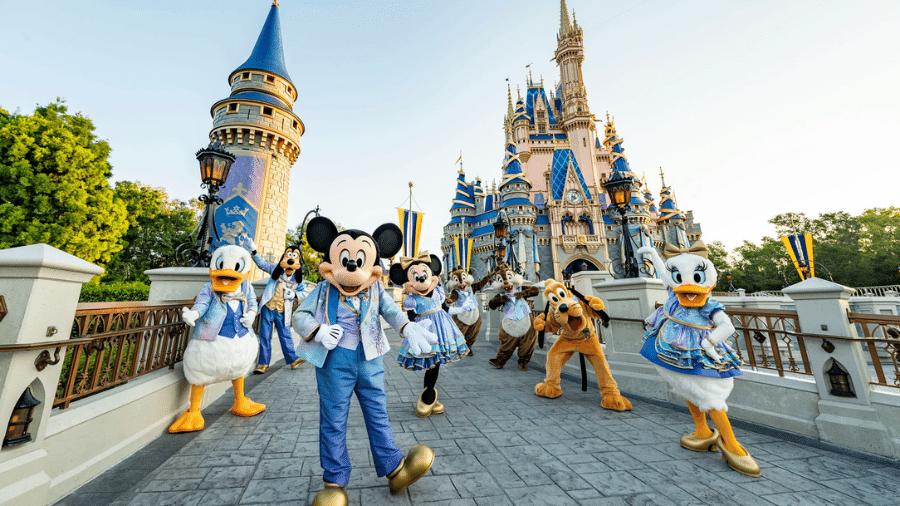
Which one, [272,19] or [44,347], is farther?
[272,19]

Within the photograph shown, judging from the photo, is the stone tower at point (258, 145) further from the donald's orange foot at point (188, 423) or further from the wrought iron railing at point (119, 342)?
the donald's orange foot at point (188, 423)

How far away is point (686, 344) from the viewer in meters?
3.10

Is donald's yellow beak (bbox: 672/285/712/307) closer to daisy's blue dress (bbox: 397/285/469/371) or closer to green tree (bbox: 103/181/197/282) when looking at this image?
daisy's blue dress (bbox: 397/285/469/371)

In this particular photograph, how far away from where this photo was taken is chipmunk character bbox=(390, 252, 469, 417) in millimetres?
3996

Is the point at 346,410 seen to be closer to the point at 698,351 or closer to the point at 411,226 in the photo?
the point at 698,351

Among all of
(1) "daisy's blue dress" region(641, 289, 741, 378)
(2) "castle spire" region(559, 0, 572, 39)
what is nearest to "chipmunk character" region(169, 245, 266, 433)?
(1) "daisy's blue dress" region(641, 289, 741, 378)

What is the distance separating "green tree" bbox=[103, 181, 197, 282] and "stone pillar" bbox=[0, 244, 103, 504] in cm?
2345

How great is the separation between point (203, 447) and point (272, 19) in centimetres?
2675

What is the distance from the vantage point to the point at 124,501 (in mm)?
2279

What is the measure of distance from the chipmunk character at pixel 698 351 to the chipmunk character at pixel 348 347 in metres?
2.41

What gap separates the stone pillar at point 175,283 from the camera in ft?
14.6

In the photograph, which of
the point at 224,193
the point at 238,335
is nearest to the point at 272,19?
the point at 224,193

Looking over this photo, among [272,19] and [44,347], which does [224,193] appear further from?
[44,347]

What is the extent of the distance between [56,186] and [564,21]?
174 feet
